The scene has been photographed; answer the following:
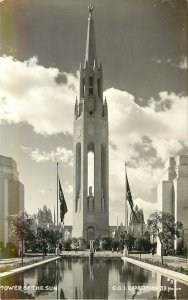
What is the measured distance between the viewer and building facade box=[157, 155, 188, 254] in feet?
202

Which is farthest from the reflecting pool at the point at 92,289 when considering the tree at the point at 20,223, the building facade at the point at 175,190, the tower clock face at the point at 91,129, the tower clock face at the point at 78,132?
the tower clock face at the point at 91,129

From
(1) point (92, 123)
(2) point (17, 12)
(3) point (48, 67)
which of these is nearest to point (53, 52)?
(3) point (48, 67)

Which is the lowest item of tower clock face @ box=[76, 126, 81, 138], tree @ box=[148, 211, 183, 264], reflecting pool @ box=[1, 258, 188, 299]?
reflecting pool @ box=[1, 258, 188, 299]

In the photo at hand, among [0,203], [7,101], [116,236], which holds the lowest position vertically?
[116,236]

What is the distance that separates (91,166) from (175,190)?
22.2 metres

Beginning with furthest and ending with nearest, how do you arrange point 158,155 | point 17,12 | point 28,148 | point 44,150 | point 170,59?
1. point 158,155
2. point 44,150
3. point 28,148
4. point 170,59
5. point 17,12

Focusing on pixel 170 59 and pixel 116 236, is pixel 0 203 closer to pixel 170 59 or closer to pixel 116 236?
pixel 170 59

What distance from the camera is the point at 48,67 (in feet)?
78.5

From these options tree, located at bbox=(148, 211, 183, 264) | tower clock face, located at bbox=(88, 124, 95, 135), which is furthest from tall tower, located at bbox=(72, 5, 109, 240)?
tree, located at bbox=(148, 211, 183, 264)

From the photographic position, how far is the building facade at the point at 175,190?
202 ft

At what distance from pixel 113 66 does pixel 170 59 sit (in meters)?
3.44

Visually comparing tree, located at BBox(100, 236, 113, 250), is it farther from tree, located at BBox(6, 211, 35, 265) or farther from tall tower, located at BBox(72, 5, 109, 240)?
tree, located at BBox(6, 211, 35, 265)

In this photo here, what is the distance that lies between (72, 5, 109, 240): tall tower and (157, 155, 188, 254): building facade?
16.3 meters

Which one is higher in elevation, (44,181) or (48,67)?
(48,67)
